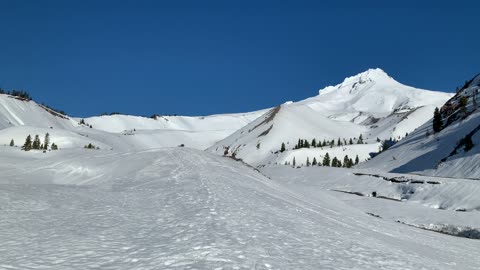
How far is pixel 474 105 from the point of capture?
9431cm

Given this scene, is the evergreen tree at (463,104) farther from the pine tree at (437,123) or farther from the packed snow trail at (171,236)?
the packed snow trail at (171,236)

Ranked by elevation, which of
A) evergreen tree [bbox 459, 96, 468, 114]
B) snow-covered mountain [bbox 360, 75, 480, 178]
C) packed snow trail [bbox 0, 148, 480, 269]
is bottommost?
packed snow trail [bbox 0, 148, 480, 269]

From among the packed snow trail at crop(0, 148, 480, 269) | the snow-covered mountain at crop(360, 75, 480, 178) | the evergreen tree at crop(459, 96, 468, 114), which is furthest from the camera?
the evergreen tree at crop(459, 96, 468, 114)

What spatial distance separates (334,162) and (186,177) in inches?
5383

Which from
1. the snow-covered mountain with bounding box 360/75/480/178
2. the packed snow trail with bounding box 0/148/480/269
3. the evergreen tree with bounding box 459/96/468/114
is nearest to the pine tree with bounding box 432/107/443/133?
the snow-covered mountain with bounding box 360/75/480/178

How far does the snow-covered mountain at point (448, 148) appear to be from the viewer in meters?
72.2

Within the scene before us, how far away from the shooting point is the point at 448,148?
8231 cm

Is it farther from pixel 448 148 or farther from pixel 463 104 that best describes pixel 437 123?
pixel 448 148

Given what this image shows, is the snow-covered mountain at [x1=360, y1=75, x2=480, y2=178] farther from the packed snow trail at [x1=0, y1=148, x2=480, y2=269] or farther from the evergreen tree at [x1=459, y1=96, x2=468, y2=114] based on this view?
the packed snow trail at [x1=0, y1=148, x2=480, y2=269]

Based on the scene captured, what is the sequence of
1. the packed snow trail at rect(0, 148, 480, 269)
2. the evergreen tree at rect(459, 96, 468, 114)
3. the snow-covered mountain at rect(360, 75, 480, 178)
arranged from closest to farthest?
the packed snow trail at rect(0, 148, 480, 269) → the snow-covered mountain at rect(360, 75, 480, 178) → the evergreen tree at rect(459, 96, 468, 114)

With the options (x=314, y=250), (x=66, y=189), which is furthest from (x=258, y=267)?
(x=66, y=189)

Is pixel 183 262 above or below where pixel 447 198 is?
below

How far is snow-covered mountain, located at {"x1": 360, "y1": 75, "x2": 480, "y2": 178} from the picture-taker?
72250 mm

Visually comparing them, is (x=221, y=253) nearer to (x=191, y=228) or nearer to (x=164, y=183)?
(x=191, y=228)
